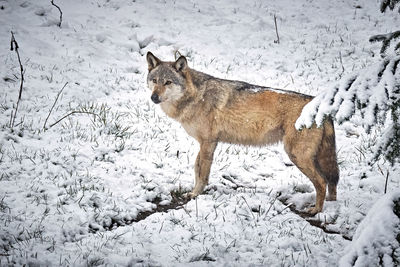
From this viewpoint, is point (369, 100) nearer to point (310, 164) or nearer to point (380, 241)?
point (380, 241)

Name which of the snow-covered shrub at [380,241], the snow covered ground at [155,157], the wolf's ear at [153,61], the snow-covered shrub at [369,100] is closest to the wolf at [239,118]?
the wolf's ear at [153,61]

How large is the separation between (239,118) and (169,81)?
1411 mm

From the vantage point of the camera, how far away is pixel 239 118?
5418 mm

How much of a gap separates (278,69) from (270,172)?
4842 millimetres

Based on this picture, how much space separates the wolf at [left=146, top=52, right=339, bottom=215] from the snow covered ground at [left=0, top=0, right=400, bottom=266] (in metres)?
0.57

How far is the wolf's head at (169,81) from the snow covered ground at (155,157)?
131cm

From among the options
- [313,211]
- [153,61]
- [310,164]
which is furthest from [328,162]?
[153,61]

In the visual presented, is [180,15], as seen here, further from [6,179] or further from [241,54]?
[6,179]

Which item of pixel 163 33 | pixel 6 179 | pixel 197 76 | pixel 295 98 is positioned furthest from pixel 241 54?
pixel 6 179

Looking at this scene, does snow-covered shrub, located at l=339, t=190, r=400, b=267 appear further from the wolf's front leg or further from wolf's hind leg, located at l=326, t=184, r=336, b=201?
the wolf's front leg

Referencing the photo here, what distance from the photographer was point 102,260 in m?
3.30

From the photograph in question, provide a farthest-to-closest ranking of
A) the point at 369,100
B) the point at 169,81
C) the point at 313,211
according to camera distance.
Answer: the point at 169,81 → the point at 313,211 → the point at 369,100

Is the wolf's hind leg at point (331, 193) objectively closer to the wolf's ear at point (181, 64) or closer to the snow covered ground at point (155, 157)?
the snow covered ground at point (155, 157)

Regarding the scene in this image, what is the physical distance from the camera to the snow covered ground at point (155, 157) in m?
3.59
